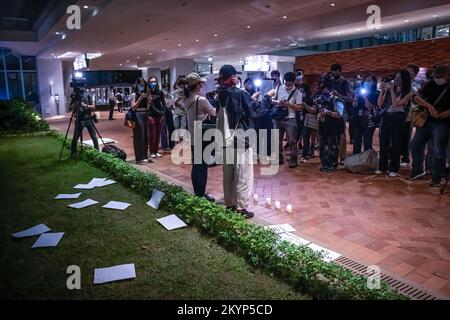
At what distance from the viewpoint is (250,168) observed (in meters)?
3.92

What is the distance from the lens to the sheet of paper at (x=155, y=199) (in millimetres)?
4221

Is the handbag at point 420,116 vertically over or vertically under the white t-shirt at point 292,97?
under

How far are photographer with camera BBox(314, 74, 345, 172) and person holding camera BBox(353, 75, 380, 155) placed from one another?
1.07m

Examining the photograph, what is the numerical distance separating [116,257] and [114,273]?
29cm

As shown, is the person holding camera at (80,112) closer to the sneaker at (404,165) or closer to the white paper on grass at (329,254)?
the white paper on grass at (329,254)

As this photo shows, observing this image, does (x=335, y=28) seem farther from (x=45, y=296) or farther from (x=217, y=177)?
(x=45, y=296)

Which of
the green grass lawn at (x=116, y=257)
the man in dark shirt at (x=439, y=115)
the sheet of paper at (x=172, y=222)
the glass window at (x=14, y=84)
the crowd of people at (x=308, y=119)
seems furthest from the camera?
the glass window at (x=14, y=84)

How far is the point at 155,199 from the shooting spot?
14.2 feet

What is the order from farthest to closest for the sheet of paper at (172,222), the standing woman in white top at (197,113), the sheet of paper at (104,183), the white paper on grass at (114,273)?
the sheet of paper at (104,183) → the standing woman in white top at (197,113) → the sheet of paper at (172,222) → the white paper on grass at (114,273)

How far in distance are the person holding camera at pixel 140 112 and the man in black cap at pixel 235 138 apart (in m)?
3.29

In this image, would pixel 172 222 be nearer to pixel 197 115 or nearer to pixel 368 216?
pixel 197 115

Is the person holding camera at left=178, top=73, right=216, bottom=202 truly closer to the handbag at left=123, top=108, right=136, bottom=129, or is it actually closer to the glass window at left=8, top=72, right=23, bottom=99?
the handbag at left=123, top=108, right=136, bottom=129

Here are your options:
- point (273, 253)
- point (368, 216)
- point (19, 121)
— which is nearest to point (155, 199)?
point (273, 253)

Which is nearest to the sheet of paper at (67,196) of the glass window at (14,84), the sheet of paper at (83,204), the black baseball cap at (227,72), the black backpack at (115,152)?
the sheet of paper at (83,204)
